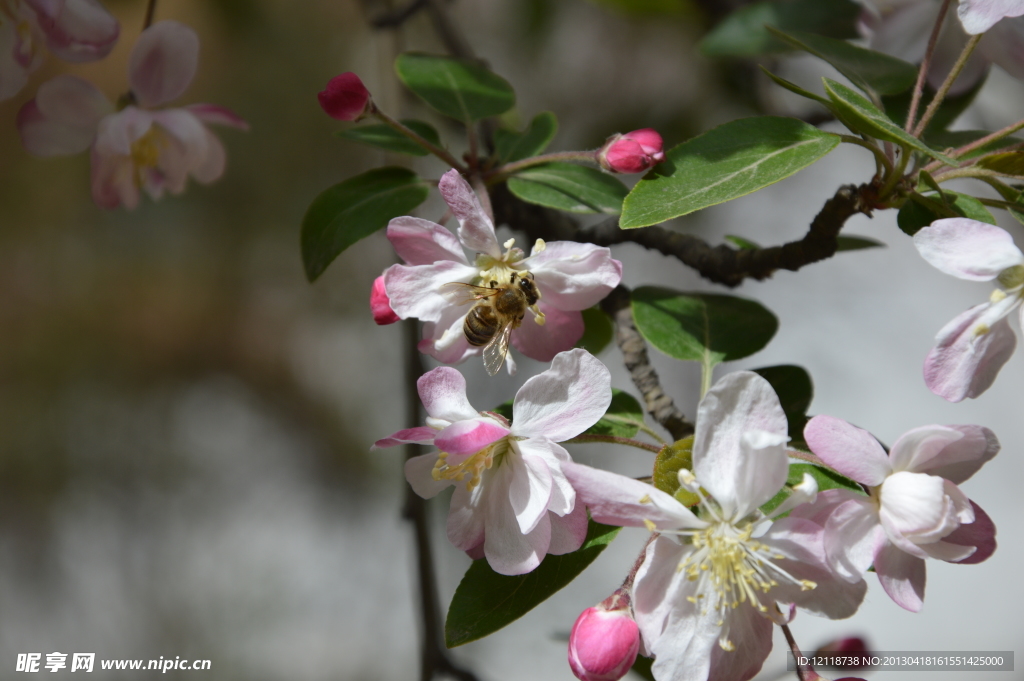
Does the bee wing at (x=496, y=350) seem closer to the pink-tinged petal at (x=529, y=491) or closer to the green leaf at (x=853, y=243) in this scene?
the pink-tinged petal at (x=529, y=491)

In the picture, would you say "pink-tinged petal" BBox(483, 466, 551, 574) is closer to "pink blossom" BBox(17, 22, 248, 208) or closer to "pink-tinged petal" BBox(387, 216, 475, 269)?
"pink-tinged petal" BBox(387, 216, 475, 269)

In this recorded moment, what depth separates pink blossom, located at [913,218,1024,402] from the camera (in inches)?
16.7

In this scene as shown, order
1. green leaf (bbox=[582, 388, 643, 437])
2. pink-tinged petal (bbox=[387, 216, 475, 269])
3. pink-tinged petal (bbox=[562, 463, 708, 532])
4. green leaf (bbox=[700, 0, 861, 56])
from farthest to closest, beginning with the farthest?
green leaf (bbox=[700, 0, 861, 56]) → green leaf (bbox=[582, 388, 643, 437]) → pink-tinged petal (bbox=[387, 216, 475, 269]) → pink-tinged petal (bbox=[562, 463, 708, 532])

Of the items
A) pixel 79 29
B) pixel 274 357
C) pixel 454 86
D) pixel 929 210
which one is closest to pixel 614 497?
pixel 929 210

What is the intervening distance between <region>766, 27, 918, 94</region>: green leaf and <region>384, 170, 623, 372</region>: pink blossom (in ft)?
1.22

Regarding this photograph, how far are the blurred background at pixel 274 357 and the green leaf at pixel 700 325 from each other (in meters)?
0.97

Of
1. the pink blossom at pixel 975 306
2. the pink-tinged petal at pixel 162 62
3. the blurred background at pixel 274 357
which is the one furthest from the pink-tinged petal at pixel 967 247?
the blurred background at pixel 274 357

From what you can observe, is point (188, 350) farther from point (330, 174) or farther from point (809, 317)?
point (809, 317)

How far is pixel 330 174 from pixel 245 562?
1.17 meters

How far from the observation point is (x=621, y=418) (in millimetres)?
624

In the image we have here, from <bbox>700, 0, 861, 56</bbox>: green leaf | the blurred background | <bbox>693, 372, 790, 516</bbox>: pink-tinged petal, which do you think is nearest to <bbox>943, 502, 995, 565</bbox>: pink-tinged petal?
<bbox>693, 372, 790, 516</bbox>: pink-tinged petal

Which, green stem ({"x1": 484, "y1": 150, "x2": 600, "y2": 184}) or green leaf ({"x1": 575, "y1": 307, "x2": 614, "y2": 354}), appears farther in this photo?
green leaf ({"x1": 575, "y1": 307, "x2": 614, "y2": 354})

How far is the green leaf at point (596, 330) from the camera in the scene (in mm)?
746

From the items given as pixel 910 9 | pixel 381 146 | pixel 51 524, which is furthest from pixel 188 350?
pixel 910 9
